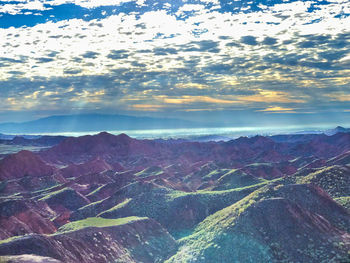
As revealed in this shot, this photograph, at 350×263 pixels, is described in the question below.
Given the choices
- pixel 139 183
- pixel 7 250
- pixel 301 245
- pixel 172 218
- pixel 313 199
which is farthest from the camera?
pixel 139 183

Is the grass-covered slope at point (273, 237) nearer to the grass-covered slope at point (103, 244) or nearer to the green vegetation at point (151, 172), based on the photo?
the grass-covered slope at point (103, 244)

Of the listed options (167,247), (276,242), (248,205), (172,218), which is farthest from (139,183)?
(276,242)

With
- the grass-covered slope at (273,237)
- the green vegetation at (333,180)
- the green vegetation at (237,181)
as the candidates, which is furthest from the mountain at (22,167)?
the grass-covered slope at (273,237)

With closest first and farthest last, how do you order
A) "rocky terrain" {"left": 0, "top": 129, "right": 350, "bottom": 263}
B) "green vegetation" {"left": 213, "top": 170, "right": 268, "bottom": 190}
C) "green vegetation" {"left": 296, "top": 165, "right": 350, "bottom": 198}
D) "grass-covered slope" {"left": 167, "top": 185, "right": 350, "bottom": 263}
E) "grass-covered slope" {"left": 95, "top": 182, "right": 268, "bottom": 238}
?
"rocky terrain" {"left": 0, "top": 129, "right": 350, "bottom": 263} → "grass-covered slope" {"left": 167, "top": 185, "right": 350, "bottom": 263} → "grass-covered slope" {"left": 95, "top": 182, "right": 268, "bottom": 238} → "green vegetation" {"left": 296, "top": 165, "right": 350, "bottom": 198} → "green vegetation" {"left": 213, "top": 170, "right": 268, "bottom": 190}

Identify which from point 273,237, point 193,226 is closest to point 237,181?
point 193,226

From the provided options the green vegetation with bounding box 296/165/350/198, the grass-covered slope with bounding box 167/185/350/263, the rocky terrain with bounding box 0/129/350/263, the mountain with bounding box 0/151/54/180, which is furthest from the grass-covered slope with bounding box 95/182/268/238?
the mountain with bounding box 0/151/54/180

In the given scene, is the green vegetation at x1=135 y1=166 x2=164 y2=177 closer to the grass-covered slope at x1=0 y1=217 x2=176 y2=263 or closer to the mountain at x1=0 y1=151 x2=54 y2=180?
the mountain at x1=0 y1=151 x2=54 y2=180

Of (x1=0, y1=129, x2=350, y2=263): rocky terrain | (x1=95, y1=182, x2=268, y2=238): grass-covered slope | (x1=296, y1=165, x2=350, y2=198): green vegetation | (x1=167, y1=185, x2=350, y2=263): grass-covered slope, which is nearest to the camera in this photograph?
(x1=0, y1=129, x2=350, y2=263): rocky terrain

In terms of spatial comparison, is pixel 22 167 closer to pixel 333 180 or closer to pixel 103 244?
pixel 103 244

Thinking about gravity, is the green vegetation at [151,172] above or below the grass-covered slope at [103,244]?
below

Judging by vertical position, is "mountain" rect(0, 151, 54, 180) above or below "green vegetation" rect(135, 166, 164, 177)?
above

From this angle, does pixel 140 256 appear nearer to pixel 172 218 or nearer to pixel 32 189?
pixel 172 218
